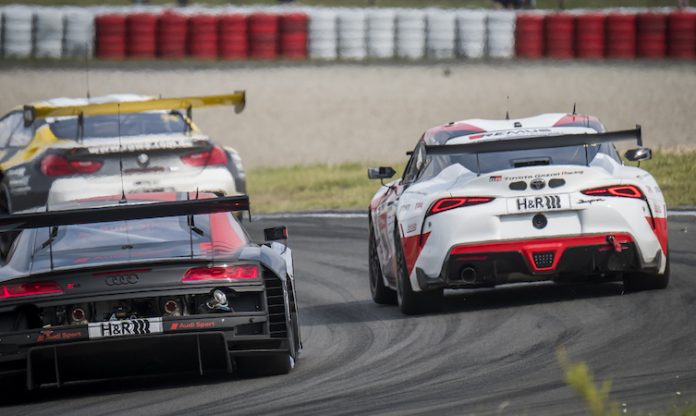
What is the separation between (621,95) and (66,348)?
21.5m

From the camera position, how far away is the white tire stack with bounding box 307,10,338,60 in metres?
34.3

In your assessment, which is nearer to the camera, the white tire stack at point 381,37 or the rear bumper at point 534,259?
the rear bumper at point 534,259

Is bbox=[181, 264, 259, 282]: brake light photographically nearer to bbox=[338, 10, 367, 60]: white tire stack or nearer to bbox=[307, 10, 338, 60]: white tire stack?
bbox=[307, 10, 338, 60]: white tire stack

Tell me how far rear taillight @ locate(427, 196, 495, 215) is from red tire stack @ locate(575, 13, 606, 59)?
22.3 meters

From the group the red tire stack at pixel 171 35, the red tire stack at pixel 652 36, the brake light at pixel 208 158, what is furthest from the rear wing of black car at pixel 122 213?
the red tire stack at pixel 171 35

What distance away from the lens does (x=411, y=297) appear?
11539 mm

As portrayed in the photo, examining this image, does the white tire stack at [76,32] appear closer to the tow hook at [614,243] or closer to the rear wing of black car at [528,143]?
the rear wing of black car at [528,143]

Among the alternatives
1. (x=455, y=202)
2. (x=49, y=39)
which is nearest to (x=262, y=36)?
(x=49, y=39)

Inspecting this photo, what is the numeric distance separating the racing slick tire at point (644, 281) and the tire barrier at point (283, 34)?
22.0 meters

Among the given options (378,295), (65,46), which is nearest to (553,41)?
(65,46)

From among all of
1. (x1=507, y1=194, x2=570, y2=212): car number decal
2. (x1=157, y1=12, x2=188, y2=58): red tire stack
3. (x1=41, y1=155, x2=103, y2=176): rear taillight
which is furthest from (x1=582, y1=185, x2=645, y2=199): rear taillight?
(x1=157, y1=12, x2=188, y2=58): red tire stack

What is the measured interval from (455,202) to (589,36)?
2238 cm

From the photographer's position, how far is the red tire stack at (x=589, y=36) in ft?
108

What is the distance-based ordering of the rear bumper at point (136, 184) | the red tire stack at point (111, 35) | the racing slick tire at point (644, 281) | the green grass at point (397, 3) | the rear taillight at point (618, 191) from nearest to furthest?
the rear taillight at point (618, 191), the racing slick tire at point (644, 281), the rear bumper at point (136, 184), the red tire stack at point (111, 35), the green grass at point (397, 3)
